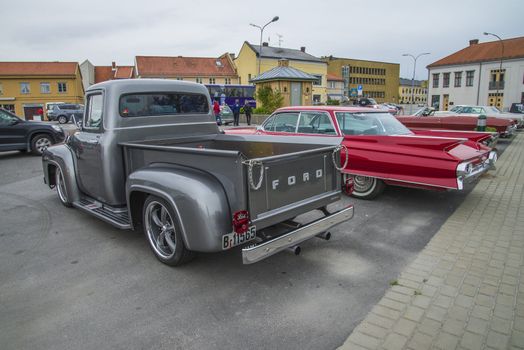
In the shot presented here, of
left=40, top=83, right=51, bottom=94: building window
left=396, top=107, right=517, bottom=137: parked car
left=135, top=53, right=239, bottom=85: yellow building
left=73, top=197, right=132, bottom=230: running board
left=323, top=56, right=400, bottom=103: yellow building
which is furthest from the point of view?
left=323, top=56, right=400, bottom=103: yellow building

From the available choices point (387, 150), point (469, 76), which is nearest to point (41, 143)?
point (387, 150)

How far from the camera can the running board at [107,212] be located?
4277 mm

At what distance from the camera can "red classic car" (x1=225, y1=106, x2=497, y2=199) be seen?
5328 millimetres

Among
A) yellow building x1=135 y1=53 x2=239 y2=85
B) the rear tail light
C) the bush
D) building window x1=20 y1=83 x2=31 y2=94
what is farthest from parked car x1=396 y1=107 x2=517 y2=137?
building window x1=20 y1=83 x2=31 y2=94

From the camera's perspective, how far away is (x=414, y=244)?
4.50 m

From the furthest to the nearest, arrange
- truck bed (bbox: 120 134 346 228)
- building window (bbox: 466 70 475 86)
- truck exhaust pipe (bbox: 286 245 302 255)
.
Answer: building window (bbox: 466 70 475 86) → truck exhaust pipe (bbox: 286 245 302 255) → truck bed (bbox: 120 134 346 228)

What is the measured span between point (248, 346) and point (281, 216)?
1.28 metres

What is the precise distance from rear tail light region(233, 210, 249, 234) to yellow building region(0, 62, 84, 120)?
191ft

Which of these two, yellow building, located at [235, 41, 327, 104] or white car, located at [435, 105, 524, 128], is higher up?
yellow building, located at [235, 41, 327, 104]

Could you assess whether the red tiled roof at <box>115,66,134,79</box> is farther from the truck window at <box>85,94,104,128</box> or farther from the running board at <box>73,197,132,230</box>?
the running board at <box>73,197,132,230</box>

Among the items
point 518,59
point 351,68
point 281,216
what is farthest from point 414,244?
point 351,68

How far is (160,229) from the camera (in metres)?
4.10

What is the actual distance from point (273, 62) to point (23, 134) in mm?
49707

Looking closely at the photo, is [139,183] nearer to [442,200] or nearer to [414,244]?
[414,244]
